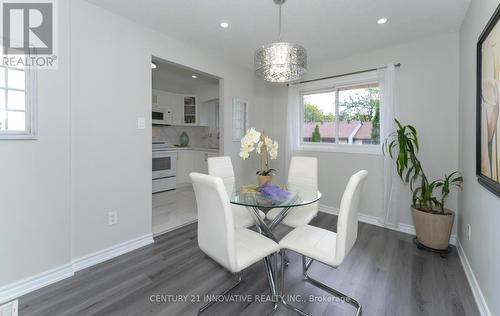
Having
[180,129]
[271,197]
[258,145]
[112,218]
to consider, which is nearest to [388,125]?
[258,145]

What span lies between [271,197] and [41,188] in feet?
6.34

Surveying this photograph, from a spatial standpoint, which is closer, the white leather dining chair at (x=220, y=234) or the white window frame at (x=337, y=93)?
the white leather dining chair at (x=220, y=234)

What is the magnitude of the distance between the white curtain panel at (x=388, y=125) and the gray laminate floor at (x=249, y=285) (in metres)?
0.62

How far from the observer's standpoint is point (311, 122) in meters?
3.81

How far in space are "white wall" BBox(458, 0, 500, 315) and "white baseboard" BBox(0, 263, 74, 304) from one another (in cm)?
319

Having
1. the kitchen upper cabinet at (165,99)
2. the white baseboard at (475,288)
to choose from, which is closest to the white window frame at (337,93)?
the white baseboard at (475,288)

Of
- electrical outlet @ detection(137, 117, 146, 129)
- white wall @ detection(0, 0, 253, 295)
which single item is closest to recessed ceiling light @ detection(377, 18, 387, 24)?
white wall @ detection(0, 0, 253, 295)

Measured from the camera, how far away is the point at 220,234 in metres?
1.29

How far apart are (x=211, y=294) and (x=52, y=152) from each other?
1.81 m

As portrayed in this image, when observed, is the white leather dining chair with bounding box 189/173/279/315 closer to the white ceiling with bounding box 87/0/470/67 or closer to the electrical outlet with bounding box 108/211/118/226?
the electrical outlet with bounding box 108/211/118/226

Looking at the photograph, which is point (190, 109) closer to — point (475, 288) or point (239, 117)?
point (239, 117)

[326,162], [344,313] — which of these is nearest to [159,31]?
[326,162]

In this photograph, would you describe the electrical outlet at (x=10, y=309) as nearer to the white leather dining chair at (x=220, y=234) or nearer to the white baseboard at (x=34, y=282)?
the white baseboard at (x=34, y=282)

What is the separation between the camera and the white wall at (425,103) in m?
2.52
